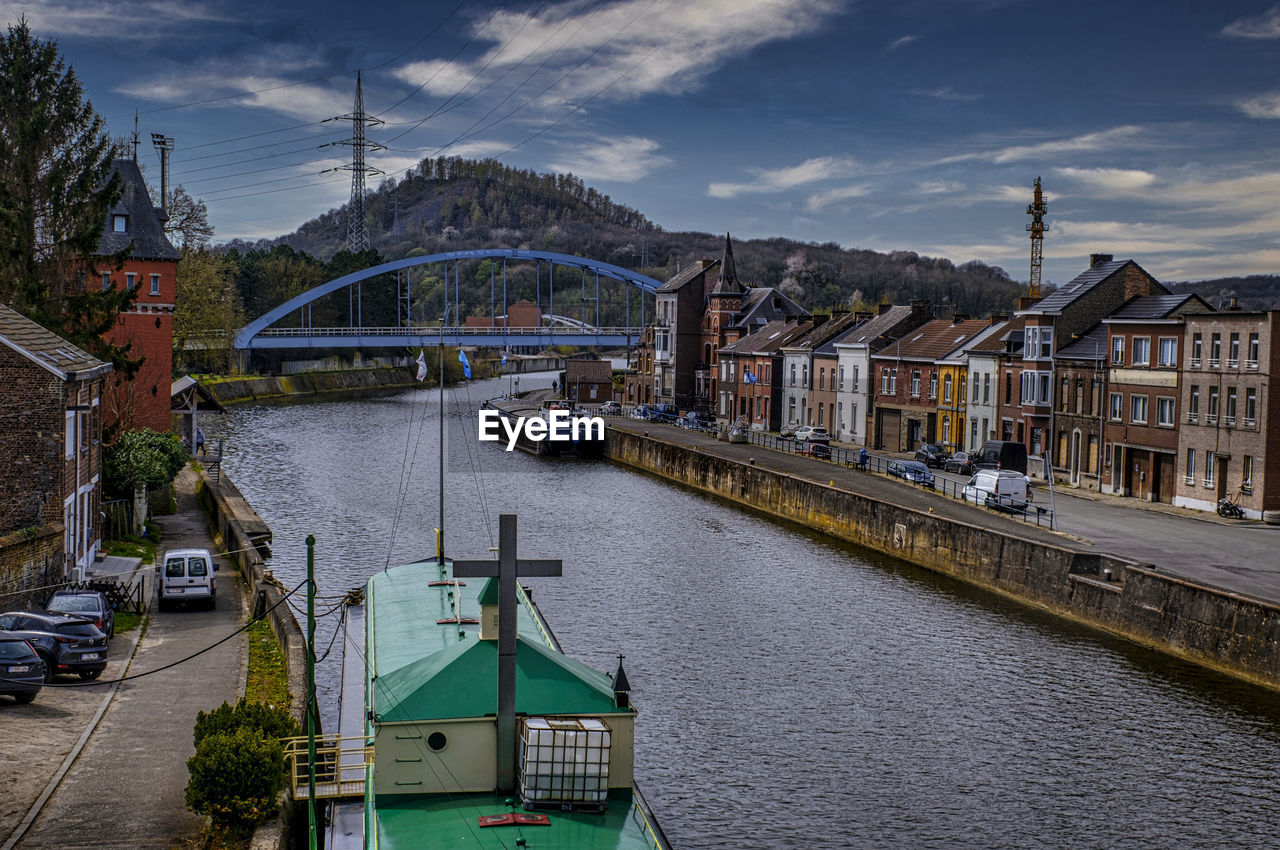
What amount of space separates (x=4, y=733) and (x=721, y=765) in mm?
15244

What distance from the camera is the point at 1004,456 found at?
6456 cm

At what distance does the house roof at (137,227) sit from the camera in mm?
75125

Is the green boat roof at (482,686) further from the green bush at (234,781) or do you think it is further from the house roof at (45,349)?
the house roof at (45,349)

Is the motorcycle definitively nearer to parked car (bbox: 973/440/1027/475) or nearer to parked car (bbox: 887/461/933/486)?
parked car (bbox: 973/440/1027/475)

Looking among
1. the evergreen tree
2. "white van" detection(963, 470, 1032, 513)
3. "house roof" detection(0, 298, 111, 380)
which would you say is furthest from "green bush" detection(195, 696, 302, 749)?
"white van" detection(963, 470, 1032, 513)

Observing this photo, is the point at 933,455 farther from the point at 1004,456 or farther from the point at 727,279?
the point at 727,279

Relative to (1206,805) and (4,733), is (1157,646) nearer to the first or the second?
(1206,805)

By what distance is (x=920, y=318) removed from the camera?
88125 millimetres

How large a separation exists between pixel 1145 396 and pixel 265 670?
44.4 meters

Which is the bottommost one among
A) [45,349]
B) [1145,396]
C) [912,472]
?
[912,472]

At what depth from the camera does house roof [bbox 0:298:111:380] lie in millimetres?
36000

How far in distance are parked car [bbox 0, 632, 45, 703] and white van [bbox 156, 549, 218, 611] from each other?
9782 millimetres

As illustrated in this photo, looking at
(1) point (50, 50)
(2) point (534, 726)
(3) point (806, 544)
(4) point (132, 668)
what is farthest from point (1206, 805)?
(1) point (50, 50)

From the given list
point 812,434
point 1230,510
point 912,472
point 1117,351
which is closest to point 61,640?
point 1230,510
